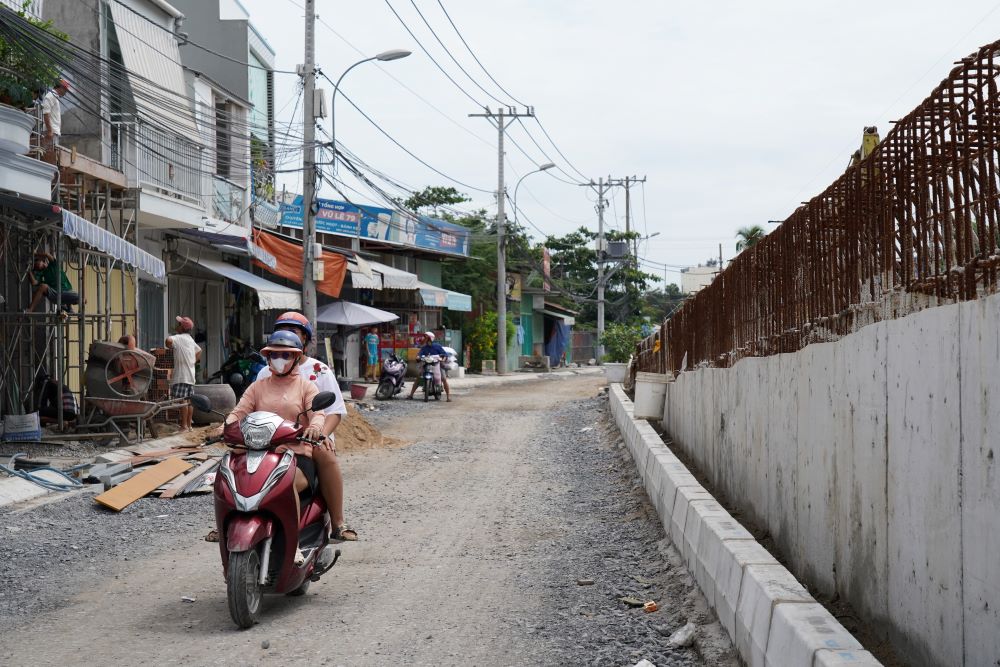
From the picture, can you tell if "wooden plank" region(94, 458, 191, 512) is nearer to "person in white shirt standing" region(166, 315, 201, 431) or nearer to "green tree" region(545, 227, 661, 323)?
"person in white shirt standing" region(166, 315, 201, 431)

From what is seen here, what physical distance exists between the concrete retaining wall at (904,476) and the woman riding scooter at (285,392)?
287 cm

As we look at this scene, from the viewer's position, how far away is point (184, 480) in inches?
426

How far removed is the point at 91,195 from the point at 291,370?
1078cm

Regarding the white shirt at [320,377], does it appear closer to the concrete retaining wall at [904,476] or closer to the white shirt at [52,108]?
the concrete retaining wall at [904,476]

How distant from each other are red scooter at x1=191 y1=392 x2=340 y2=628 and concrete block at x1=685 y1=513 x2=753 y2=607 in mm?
2292

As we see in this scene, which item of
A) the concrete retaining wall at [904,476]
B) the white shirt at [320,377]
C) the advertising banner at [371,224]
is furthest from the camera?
the advertising banner at [371,224]

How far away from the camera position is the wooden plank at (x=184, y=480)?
1038cm

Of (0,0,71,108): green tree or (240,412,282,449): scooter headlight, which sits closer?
(240,412,282,449): scooter headlight

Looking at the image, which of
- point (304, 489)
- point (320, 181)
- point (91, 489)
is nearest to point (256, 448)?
point (304, 489)

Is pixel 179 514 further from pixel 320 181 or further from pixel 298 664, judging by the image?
pixel 320 181

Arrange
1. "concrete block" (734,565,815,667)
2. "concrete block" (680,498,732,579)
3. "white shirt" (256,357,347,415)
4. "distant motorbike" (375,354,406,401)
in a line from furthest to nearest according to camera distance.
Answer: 1. "distant motorbike" (375,354,406,401)
2. "white shirt" (256,357,347,415)
3. "concrete block" (680,498,732,579)
4. "concrete block" (734,565,815,667)

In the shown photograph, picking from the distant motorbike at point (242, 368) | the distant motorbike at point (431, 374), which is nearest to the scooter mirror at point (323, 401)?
the distant motorbike at point (242, 368)

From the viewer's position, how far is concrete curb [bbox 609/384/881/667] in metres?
3.67

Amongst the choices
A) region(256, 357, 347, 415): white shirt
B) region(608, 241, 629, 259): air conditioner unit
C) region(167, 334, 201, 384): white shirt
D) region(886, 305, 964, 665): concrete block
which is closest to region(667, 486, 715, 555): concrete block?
region(256, 357, 347, 415): white shirt
